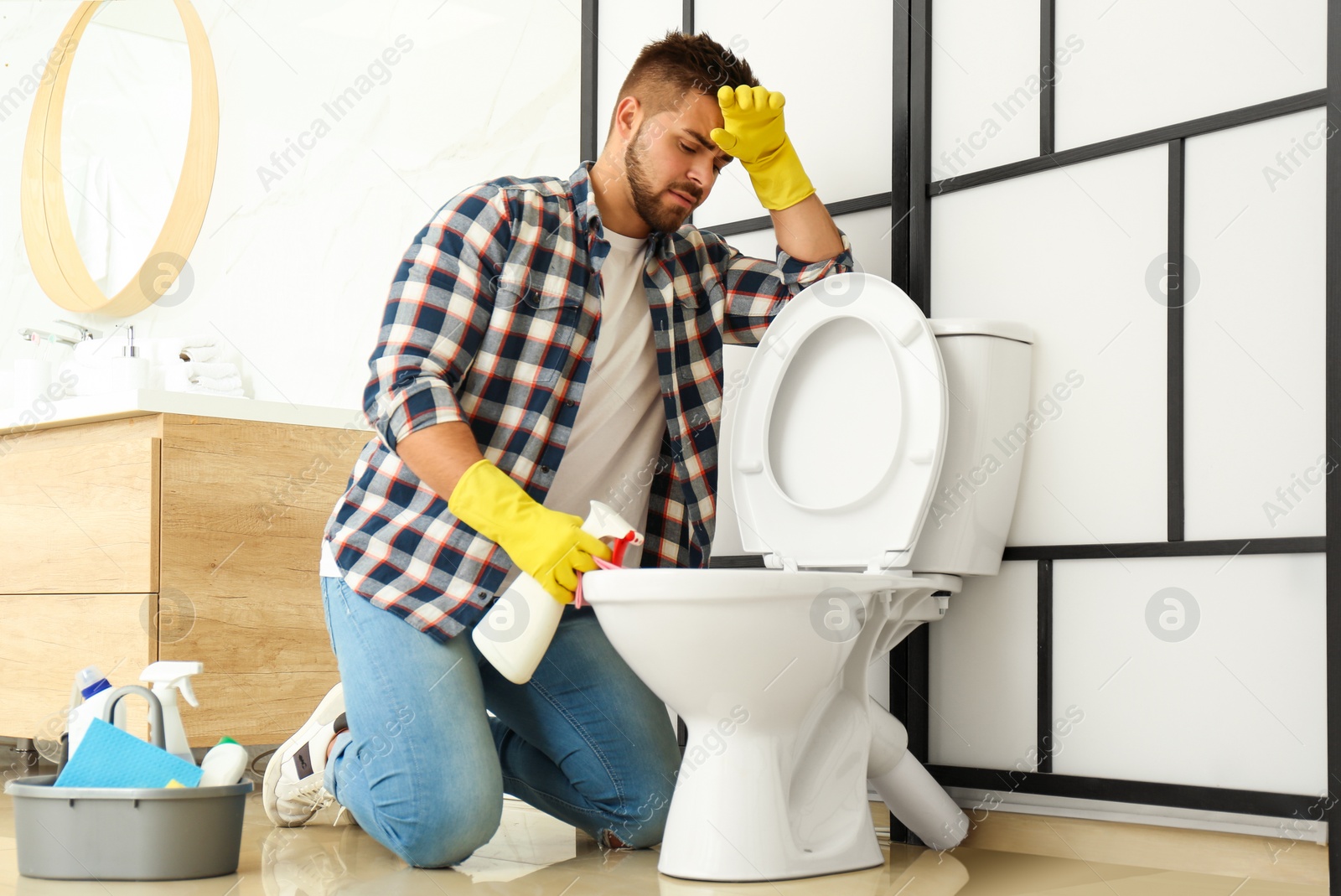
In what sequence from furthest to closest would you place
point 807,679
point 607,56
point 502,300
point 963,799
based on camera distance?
point 607,56, point 963,799, point 502,300, point 807,679

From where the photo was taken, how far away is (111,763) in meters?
1.33

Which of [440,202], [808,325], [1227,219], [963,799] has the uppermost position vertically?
[440,202]

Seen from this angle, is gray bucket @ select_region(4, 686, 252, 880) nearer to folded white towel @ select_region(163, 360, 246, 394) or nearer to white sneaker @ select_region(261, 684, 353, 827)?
white sneaker @ select_region(261, 684, 353, 827)

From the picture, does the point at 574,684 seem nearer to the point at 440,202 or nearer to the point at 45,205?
the point at 440,202

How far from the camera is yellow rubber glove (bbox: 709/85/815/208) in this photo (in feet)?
4.94

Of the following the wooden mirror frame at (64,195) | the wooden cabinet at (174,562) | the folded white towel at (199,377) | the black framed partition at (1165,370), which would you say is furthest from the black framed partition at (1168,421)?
the wooden mirror frame at (64,195)

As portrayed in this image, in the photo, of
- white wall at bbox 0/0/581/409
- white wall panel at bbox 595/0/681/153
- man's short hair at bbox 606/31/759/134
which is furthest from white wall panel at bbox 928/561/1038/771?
white wall at bbox 0/0/581/409

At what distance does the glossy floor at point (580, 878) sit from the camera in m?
1.32

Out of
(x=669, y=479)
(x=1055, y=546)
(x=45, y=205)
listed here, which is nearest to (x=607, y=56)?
(x=669, y=479)

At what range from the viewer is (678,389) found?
166cm

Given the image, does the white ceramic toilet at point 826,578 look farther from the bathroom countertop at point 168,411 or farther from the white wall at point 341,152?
the white wall at point 341,152

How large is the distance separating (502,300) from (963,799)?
2.92 feet

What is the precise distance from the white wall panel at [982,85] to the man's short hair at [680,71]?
→ 293 mm

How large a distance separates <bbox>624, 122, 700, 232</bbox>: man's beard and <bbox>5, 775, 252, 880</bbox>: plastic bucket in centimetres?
87
